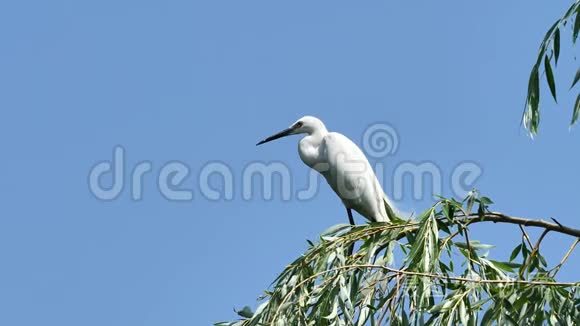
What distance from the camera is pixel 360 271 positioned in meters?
4.12

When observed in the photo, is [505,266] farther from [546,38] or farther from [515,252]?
[546,38]

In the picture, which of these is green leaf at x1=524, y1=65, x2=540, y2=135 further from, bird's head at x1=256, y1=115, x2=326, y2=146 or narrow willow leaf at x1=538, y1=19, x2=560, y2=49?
bird's head at x1=256, y1=115, x2=326, y2=146

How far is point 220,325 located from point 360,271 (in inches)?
25.7

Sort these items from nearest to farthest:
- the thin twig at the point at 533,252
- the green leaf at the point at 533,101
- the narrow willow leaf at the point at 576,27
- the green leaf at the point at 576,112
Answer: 1. the thin twig at the point at 533,252
2. the green leaf at the point at 576,112
3. the narrow willow leaf at the point at 576,27
4. the green leaf at the point at 533,101

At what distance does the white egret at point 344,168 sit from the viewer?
6.22 m

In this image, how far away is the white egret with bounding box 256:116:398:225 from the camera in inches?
245

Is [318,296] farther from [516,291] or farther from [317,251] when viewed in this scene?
[516,291]

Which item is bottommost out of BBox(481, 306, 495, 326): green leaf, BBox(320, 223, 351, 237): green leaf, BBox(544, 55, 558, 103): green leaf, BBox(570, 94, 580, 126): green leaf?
BBox(481, 306, 495, 326): green leaf

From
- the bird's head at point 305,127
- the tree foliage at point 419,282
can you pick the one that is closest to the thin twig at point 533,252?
the tree foliage at point 419,282

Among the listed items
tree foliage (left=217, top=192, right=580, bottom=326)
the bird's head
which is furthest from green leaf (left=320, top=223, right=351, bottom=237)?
the bird's head

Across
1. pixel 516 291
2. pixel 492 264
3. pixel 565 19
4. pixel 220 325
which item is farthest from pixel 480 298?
pixel 565 19

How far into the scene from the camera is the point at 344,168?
6371 mm

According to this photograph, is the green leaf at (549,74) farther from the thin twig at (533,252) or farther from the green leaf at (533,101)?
the thin twig at (533,252)

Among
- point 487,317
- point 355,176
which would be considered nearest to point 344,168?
point 355,176
